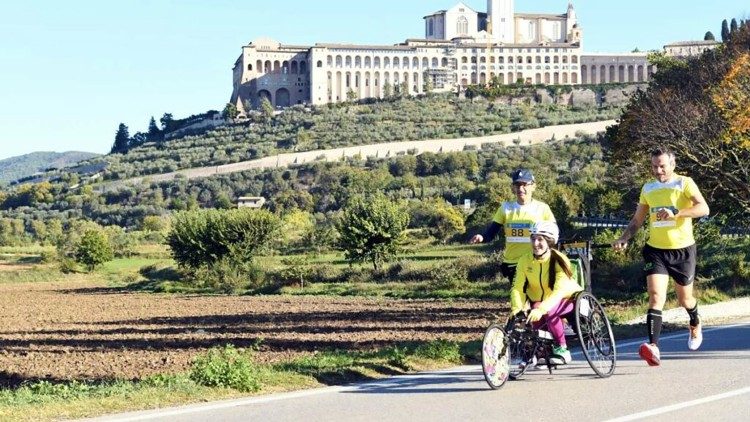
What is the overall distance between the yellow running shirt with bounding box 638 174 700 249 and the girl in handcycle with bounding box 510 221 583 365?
1.16m

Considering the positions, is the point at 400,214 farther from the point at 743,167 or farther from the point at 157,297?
the point at 743,167

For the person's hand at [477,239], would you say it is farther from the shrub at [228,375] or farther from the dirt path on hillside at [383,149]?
the dirt path on hillside at [383,149]

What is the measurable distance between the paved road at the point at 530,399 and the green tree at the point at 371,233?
46.6 meters

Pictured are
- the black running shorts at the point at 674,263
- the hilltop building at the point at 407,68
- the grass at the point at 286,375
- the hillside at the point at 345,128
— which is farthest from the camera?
the hilltop building at the point at 407,68

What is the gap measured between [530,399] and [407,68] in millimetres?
183828

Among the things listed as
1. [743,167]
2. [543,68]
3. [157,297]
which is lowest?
[157,297]

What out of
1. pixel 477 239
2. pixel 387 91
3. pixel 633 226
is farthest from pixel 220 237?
pixel 387 91

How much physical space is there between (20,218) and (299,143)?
117 ft

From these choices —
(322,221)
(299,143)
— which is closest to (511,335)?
(322,221)

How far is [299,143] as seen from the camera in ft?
483

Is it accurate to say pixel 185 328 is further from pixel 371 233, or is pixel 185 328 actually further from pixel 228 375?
pixel 371 233

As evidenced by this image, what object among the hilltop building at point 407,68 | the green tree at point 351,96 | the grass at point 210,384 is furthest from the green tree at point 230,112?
the grass at point 210,384

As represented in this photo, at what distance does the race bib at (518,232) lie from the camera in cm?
1322

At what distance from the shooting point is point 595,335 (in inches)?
449
